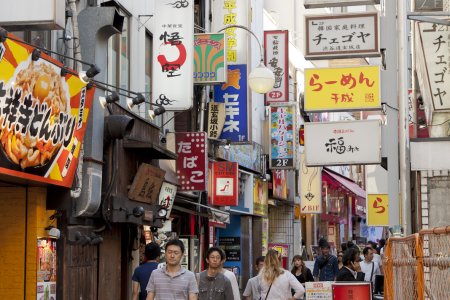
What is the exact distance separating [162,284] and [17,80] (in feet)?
9.78

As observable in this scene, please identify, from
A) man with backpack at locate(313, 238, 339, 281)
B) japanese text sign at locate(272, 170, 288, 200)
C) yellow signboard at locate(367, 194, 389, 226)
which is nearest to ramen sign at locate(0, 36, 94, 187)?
man with backpack at locate(313, 238, 339, 281)

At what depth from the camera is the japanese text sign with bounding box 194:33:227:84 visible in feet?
73.4

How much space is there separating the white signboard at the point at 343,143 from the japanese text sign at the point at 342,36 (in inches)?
40.5

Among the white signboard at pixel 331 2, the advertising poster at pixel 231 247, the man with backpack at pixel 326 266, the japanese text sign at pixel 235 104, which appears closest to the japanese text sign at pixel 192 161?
the man with backpack at pixel 326 266

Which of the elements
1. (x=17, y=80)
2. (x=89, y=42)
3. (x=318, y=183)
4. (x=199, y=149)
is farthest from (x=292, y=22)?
(x=17, y=80)

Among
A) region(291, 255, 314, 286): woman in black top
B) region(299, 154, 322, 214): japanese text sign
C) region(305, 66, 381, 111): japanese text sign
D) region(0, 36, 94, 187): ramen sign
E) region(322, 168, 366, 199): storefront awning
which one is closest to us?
region(0, 36, 94, 187): ramen sign

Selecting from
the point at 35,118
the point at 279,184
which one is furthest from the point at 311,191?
the point at 35,118

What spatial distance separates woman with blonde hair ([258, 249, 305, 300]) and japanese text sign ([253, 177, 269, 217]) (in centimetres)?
1755

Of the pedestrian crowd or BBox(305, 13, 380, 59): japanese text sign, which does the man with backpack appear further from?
BBox(305, 13, 380, 59): japanese text sign

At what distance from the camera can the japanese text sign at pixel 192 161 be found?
22031mm

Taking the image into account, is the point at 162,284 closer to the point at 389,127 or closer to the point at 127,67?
the point at 389,127

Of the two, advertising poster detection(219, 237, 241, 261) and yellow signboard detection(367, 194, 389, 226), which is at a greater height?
yellow signboard detection(367, 194, 389, 226)

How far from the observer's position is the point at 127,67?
1938 centimetres

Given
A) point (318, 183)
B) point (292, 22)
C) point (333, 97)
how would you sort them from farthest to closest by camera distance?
point (292, 22), point (318, 183), point (333, 97)
